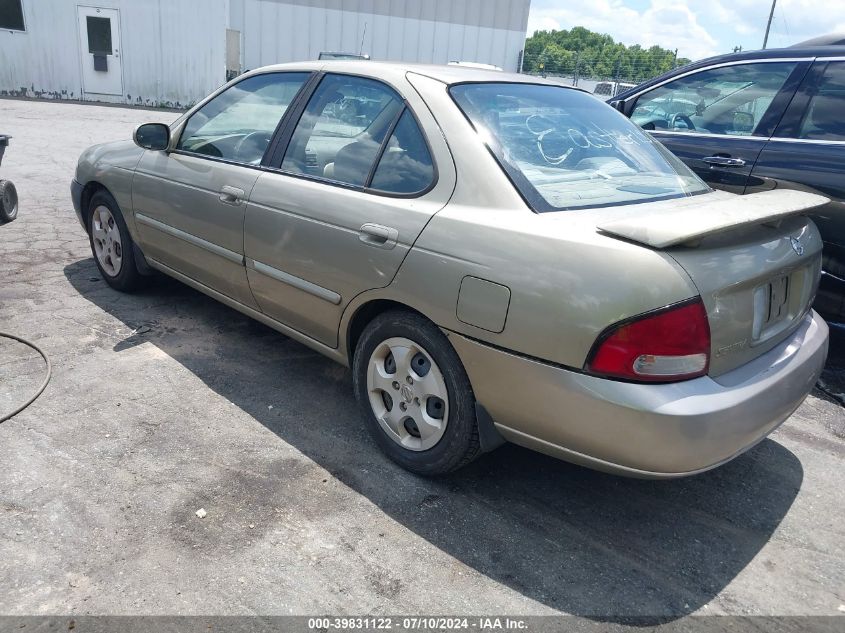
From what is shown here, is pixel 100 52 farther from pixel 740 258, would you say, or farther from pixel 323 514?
pixel 740 258

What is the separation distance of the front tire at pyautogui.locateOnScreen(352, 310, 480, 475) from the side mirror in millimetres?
2071

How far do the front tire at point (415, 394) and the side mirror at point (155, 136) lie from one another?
2.07m

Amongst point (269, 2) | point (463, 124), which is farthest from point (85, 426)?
point (269, 2)

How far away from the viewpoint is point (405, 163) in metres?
2.95

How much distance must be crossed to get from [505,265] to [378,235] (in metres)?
0.67

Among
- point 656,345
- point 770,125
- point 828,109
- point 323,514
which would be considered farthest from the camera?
point 770,125

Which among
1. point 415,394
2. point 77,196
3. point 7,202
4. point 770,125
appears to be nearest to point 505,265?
point 415,394

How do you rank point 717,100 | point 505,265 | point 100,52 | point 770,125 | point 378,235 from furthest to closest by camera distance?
1. point 100,52
2. point 717,100
3. point 770,125
4. point 378,235
5. point 505,265

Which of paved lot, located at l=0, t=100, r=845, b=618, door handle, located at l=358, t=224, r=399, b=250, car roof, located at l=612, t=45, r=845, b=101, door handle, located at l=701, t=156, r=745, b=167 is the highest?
car roof, located at l=612, t=45, r=845, b=101

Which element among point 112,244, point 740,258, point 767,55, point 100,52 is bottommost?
point 112,244

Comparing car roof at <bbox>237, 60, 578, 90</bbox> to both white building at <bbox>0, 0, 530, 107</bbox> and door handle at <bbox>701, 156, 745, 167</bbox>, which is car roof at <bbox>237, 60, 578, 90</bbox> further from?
white building at <bbox>0, 0, 530, 107</bbox>

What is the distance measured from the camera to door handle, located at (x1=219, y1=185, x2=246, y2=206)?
3.58 m

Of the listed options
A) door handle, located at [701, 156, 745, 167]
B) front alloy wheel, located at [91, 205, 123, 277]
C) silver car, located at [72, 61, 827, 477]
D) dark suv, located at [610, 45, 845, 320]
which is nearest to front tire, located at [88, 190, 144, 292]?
front alloy wheel, located at [91, 205, 123, 277]

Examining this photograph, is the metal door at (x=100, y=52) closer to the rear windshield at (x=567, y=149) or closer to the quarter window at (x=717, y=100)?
the quarter window at (x=717, y=100)
